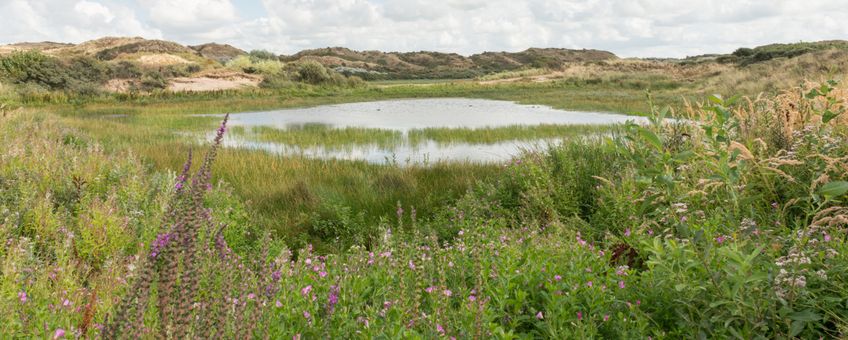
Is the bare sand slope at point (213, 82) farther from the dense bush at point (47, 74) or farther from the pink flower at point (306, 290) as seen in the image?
the pink flower at point (306, 290)

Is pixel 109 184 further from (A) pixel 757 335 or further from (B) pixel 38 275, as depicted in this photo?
(A) pixel 757 335

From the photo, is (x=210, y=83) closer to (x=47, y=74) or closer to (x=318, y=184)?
(x=47, y=74)

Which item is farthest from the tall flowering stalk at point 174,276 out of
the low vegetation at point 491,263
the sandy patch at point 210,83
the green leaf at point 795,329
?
the sandy patch at point 210,83

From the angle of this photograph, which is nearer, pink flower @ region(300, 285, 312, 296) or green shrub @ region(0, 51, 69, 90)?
pink flower @ region(300, 285, 312, 296)

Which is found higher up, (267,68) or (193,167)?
(267,68)

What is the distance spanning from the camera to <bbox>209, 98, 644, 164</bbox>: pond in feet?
42.7

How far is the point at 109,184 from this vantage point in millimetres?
7035

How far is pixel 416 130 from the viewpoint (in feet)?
57.5

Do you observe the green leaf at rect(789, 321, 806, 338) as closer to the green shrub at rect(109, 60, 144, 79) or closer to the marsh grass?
the marsh grass

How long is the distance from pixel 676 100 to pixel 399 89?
22.9 m

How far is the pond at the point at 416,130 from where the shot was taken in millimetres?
13000

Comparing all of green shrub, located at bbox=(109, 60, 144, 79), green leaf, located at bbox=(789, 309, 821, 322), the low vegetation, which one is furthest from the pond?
green shrub, located at bbox=(109, 60, 144, 79)

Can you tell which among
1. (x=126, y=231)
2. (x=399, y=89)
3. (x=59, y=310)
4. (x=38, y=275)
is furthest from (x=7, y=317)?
(x=399, y=89)

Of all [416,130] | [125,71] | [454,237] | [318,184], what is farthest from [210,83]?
[454,237]
